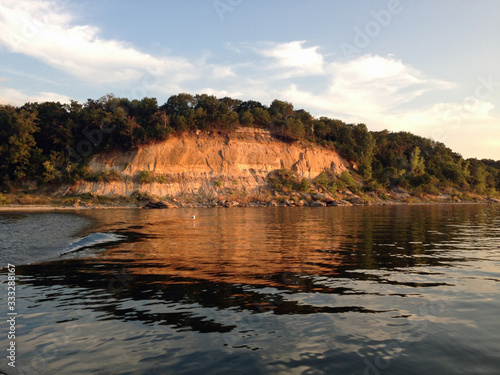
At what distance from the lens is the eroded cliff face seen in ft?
205

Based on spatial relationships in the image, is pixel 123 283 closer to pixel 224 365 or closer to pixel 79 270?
pixel 79 270

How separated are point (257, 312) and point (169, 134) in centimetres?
6399

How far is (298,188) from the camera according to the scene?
7031 cm

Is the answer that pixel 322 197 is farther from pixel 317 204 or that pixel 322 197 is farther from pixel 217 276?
pixel 217 276

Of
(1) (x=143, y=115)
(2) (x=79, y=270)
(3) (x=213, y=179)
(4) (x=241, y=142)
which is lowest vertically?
(2) (x=79, y=270)

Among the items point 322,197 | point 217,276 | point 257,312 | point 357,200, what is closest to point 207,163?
point 322,197

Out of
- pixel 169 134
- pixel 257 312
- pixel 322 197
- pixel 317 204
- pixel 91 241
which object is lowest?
pixel 91 241

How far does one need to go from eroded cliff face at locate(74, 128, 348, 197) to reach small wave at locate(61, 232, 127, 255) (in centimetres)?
4349

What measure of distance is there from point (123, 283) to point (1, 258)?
691cm

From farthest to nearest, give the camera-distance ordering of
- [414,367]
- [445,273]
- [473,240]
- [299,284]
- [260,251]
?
[473,240] → [260,251] → [445,273] → [299,284] → [414,367]

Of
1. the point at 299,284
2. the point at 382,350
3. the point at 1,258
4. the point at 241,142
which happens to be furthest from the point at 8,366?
the point at 241,142

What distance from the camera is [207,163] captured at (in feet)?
227

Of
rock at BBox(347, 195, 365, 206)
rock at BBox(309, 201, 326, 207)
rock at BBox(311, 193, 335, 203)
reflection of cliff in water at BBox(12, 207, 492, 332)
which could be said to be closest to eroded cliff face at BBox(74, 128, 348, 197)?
rock at BBox(311, 193, 335, 203)

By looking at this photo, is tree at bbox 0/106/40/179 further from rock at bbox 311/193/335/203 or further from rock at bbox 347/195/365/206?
rock at bbox 347/195/365/206
